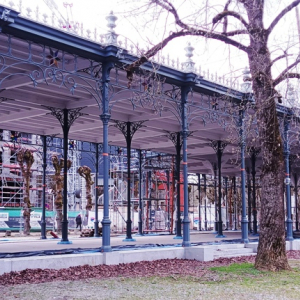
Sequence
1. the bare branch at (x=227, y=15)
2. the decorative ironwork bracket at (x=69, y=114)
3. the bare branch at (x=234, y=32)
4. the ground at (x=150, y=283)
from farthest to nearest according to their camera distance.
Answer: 1. the decorative ironwork bracket at (x=69, y=114)
2. the bare branch at (x=234, y=32)
3. the bare branch at (x=227, y=15)
4. the ground at (x=150, y=283)

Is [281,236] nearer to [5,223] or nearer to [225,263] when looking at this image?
[225,263]

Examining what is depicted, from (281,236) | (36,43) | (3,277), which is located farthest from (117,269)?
(36,43)

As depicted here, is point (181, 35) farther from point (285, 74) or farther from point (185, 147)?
point (185, 147)

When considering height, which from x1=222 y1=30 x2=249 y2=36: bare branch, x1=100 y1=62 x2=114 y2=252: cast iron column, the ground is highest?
x1=222 y1=30 x2=249 y2=36: bare branch

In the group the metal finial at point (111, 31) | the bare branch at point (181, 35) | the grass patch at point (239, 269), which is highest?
the metal finial at point (111, 31)

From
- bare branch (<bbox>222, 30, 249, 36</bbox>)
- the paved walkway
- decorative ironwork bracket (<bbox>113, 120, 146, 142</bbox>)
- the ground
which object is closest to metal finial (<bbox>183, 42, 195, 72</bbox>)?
bare branch (<bbox>222, 30, 249, 36</bbox>)

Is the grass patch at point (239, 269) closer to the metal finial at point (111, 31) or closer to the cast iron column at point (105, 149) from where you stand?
the cast iron column at point (105, 149)

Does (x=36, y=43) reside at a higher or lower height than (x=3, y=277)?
higher

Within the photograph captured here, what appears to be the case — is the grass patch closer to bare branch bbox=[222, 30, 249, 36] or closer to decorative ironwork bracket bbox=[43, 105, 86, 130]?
bare branch bbox=[222, 30, 249, 36]

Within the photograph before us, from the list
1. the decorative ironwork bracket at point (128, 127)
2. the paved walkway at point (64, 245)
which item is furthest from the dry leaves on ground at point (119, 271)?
the decorative ironwork bracket at point (128, 127)

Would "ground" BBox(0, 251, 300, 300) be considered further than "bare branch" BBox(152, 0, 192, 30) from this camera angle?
No

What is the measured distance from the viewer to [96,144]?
83.5 ft

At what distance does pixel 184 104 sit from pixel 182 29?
437 cm

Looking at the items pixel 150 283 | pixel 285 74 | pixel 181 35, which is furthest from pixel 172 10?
pixel 150 283
